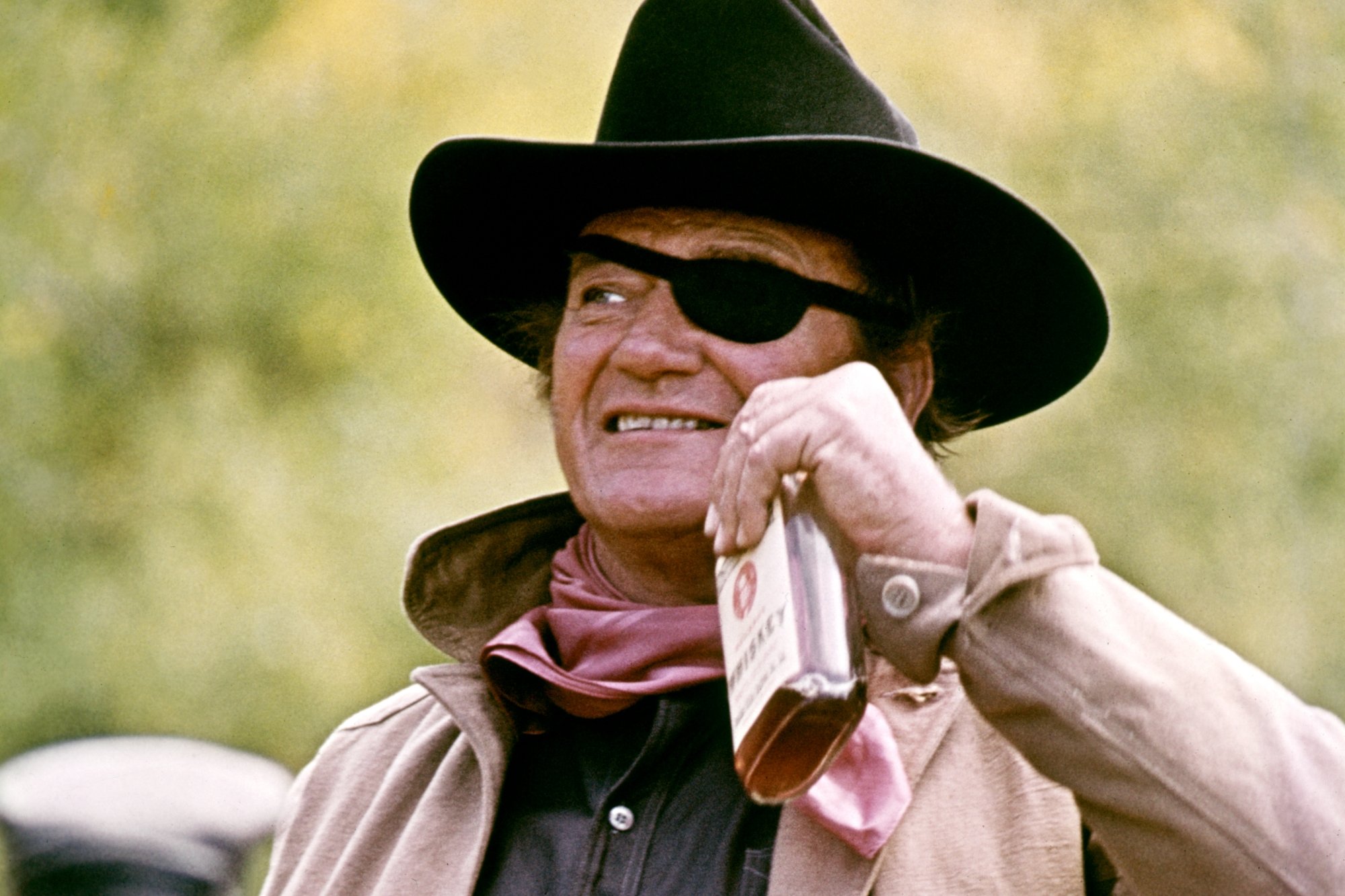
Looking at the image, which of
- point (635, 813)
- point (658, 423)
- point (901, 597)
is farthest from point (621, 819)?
point (901, 597)

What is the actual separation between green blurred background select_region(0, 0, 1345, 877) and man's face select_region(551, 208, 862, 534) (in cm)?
403

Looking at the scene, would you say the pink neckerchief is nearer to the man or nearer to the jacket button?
the man

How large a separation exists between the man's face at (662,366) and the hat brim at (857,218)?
0.05 meters

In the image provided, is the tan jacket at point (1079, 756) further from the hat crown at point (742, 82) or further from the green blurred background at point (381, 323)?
the green blurred background at point (381, 323)

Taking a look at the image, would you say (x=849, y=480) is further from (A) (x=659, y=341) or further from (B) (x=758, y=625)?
(A) (x=659, y=341)

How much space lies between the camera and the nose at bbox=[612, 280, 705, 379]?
247 centimetres

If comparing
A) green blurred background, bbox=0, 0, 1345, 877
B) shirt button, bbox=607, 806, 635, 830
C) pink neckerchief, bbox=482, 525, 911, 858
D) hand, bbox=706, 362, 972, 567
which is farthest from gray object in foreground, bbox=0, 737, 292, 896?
green blurred background, bbox=0, 0, 1345, 877

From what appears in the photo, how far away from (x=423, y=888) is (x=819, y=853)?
59 centimetres

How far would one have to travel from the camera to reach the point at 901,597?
174cm

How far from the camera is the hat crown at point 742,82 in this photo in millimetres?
2572

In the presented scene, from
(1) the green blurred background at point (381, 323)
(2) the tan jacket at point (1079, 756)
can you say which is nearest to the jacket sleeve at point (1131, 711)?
(2) the tan jacket at point (1079, 756)

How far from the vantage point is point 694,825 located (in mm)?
2238

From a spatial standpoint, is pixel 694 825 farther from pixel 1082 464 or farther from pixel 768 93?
pixel 1082 464

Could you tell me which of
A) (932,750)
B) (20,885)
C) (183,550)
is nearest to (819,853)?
(932,750)
